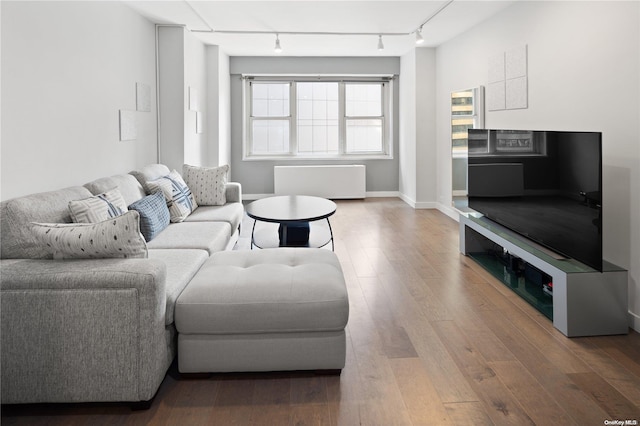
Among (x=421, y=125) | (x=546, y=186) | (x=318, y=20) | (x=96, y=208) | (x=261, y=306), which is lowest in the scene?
(x=261, y=306)

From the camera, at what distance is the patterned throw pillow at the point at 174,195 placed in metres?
4.26

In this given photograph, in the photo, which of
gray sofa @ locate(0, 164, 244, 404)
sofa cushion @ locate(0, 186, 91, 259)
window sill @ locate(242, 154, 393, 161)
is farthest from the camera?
window sill @ locate(242, 154, 393, 161)

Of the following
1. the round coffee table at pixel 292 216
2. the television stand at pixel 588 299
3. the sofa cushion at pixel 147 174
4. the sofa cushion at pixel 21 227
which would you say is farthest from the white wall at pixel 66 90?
the television stand at pixel 588 299

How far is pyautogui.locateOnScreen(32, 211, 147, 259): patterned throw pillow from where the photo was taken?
87.7 inches

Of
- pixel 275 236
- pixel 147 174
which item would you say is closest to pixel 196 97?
pixel 147 174

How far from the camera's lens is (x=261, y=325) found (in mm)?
2311

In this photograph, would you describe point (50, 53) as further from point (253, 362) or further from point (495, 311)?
point (495, 311)

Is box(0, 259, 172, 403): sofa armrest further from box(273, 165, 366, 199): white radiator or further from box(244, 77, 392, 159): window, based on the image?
box(244, 77, 392, 159): window

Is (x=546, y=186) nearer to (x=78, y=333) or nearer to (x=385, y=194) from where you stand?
(x=78, y=333)

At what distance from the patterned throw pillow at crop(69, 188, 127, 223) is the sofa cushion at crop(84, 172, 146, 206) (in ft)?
0.60

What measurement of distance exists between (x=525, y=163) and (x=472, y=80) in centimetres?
239

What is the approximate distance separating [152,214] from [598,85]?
3219 mm

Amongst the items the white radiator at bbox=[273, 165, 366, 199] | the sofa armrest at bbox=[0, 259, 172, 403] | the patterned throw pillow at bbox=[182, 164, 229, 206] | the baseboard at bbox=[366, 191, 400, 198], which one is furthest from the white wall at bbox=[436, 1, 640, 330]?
the baseboard at bbox=[366, 191, 400, 198]

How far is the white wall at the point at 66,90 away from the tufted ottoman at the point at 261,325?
1442mm
